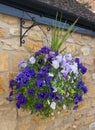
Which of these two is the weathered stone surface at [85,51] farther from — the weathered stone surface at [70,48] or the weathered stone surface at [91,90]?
the weathered stone surface at [91,90]

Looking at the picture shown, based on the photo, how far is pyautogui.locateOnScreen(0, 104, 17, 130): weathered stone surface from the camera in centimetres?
278

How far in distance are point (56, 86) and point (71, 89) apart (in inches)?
9.0

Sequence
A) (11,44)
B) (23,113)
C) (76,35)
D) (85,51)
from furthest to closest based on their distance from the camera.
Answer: (85,51), (76,35), (23,113), (11,44)

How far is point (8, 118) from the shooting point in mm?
2850

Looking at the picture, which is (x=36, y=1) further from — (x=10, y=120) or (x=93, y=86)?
(x=93, y=86)

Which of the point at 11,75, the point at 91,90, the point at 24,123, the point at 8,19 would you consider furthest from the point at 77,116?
the point at 8,19

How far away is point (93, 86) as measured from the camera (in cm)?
436

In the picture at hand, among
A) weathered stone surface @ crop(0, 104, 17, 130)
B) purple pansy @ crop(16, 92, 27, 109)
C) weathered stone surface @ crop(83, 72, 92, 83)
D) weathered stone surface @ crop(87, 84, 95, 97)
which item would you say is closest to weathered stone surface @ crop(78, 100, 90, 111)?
weathered stone surface @ crop(87, 84, 95, 97)

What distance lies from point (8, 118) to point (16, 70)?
1.61 ft

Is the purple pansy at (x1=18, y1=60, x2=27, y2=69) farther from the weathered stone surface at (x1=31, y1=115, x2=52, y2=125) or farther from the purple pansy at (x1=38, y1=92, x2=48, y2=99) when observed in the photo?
the weathered stone surface at (x1=31, y1=115, x2=52, y2=125)

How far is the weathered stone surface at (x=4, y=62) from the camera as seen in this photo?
2777 millimetres

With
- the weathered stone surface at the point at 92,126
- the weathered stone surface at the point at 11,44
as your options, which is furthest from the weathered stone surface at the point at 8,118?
the weathered stone surface at the point at 92,126

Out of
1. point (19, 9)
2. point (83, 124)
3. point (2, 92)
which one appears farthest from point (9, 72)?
point (83, 124)

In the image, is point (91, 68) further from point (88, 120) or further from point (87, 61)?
point (88, 120)
